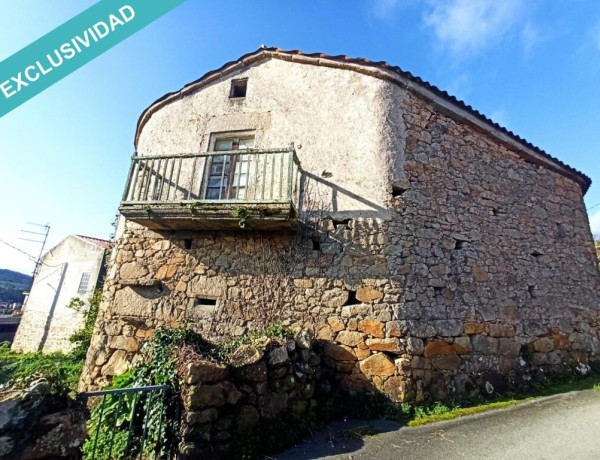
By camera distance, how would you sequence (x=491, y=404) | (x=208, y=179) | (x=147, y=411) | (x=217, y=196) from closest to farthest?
(x=147, y=411)
(x=491, y=404)
(x=217, y=196)
(x=208, y=179)

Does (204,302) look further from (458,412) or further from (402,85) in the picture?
(402,85)

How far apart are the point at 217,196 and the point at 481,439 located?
551cm

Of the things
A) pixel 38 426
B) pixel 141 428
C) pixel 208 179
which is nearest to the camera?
pixel 38 426

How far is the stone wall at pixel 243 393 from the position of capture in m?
3.34

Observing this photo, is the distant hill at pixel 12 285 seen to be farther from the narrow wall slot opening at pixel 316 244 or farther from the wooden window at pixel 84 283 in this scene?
the narrow wall slot opening at pixel 316 244

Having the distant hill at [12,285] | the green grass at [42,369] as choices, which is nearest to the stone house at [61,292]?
the green grass at [42,369]

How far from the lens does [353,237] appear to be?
17.4ft

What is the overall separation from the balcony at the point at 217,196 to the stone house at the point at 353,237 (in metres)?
0.03

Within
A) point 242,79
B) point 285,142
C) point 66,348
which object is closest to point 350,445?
point 285,142

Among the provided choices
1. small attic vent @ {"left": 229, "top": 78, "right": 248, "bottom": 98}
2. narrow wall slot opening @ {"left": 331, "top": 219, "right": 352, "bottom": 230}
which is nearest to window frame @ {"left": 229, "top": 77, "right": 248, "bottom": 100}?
small attic vent @ {"left": 229, "top": 78, "right": 248, "bottom": 98}

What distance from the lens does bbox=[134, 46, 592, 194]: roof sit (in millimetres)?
6125

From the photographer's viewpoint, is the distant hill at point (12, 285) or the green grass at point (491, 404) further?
the distant hill at point (12, 285)

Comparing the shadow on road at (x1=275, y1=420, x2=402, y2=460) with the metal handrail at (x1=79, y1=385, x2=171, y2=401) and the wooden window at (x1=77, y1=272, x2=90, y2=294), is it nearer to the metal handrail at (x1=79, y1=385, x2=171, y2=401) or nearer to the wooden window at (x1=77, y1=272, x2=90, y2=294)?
the metal handrail at (x1=79, y1=385, x2=171, y2=401)

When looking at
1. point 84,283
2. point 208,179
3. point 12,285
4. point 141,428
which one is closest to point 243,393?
point 141,428
